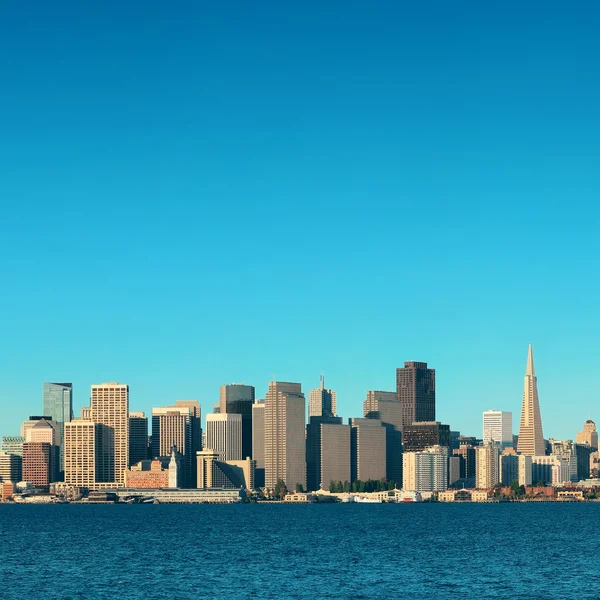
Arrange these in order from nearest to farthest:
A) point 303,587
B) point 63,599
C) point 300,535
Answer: point 63,599, point 303,587, point 300,535

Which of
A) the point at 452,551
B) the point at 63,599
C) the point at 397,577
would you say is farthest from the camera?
the point at 452,551

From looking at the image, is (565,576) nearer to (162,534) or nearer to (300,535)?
(300,535)

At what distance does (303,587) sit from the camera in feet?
326

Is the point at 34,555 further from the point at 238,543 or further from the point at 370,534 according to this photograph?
the point at 370,534

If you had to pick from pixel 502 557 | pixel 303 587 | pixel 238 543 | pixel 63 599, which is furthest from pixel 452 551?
pixel 63 599

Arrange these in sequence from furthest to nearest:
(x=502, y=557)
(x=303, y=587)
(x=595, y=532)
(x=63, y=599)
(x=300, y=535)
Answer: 1. (x=595, y=532)
2. (x=300, y=535)
3. (x=502, y=557)
4. (x=303, y=587)
5. (x=63, y=599)

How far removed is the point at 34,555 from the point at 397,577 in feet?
146

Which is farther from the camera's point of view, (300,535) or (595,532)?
(595,532)

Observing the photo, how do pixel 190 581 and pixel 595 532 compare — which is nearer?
pixel 190 581

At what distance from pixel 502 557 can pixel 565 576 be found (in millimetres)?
21333

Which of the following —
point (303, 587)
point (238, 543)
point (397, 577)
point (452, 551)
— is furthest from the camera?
point (238, 543)

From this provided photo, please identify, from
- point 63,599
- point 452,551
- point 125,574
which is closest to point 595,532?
point 452,551

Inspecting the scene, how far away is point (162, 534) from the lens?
181875mm

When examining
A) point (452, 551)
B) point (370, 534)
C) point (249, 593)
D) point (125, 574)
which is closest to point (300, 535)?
point (370, 534)
